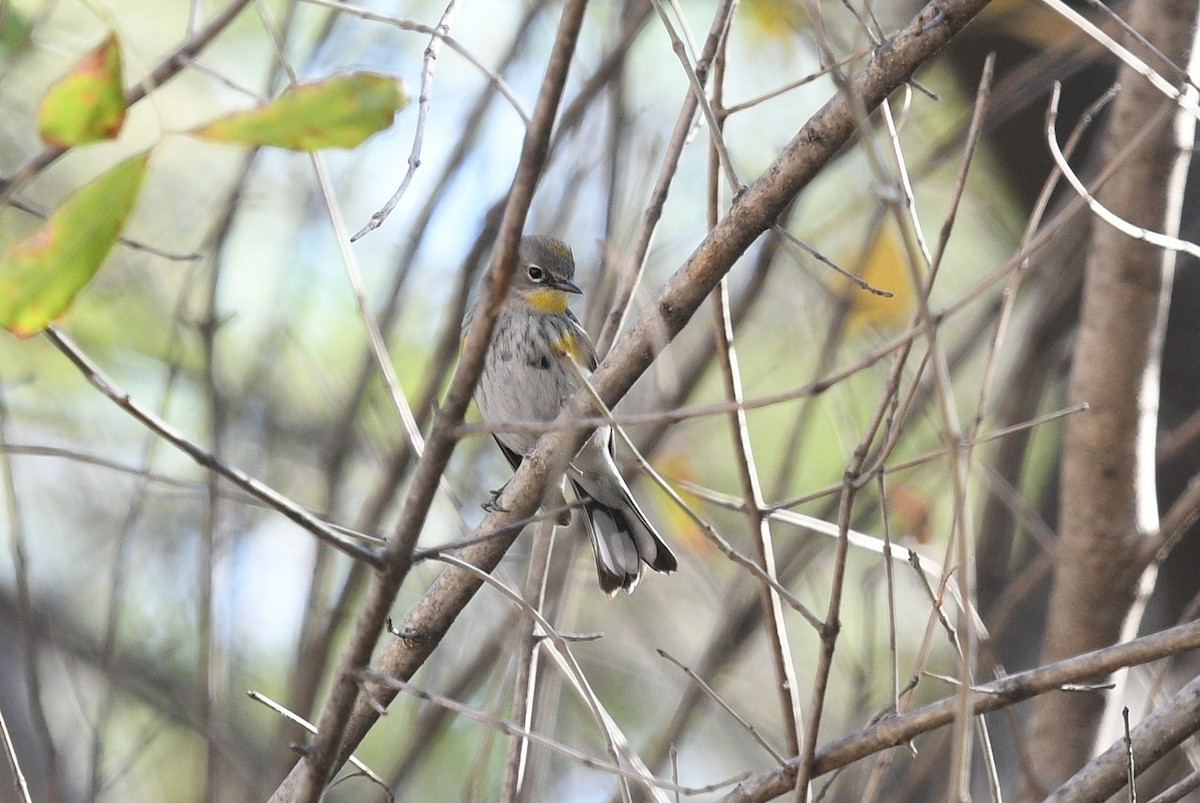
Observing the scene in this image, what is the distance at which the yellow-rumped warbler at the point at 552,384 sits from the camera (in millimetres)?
4184

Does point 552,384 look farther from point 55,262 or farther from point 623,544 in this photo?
point 55,262

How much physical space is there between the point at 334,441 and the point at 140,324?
Answer: 2.61 m

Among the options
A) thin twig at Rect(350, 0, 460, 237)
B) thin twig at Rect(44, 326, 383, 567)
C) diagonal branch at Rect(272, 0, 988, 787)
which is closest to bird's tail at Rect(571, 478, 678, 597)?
diagonal branch at Rect(272, 0, 988, 787)

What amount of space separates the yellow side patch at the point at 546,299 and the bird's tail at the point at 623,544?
798 mm

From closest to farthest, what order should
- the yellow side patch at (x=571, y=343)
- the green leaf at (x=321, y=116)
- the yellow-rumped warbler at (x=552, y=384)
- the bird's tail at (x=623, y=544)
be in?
the green leaf at (x=321, y=116) → the bird's tail at (x=623, y=544) → the yellow-rumped warbler at (x=552, y=384) → the yellow side patch at (x=571, y=343)

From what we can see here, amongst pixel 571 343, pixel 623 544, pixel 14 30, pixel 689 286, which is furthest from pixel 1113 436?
pixel 14 30

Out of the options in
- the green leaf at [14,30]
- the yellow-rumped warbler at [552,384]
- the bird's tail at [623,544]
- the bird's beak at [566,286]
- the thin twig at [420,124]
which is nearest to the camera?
the thin twig at [420,124]

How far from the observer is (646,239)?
8.73ft

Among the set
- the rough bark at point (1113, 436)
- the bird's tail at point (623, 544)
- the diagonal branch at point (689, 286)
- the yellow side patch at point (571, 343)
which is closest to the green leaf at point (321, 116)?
the diagonal branch at point (689, 286)

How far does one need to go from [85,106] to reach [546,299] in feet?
11.3

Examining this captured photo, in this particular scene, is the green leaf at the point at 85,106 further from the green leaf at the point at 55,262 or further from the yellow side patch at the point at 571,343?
the yellow side patch at the point at 571,343

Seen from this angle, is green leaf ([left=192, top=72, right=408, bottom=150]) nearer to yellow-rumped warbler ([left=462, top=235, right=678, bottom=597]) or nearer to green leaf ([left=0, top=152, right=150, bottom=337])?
green leaf ([left=0, top=152, right=150, bottom=337])

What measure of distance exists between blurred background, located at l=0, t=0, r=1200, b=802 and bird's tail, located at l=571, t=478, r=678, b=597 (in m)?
0.15

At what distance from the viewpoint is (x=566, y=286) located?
462 centimetres
